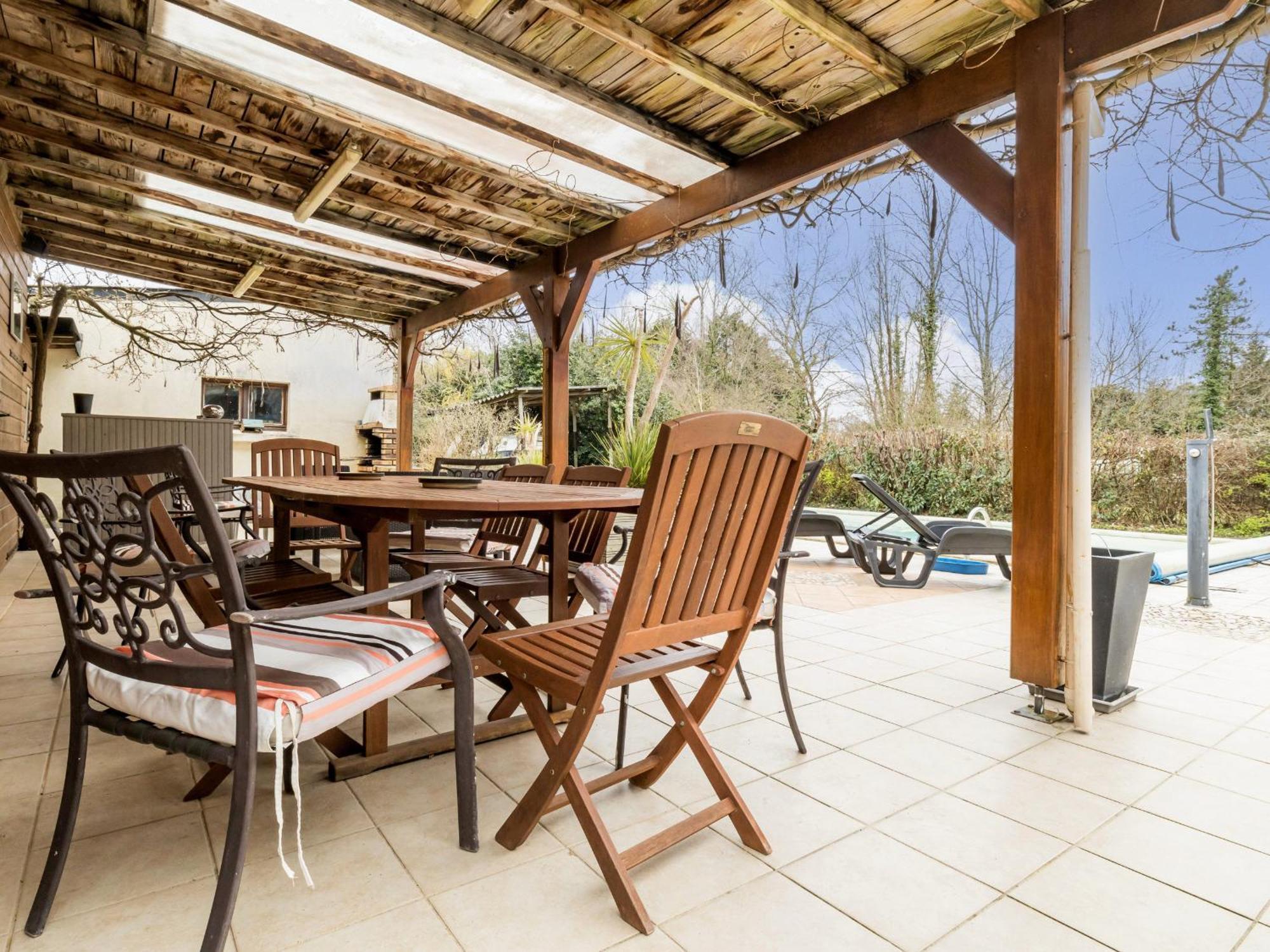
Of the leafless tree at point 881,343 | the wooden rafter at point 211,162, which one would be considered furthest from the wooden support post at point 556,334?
the leafless tree at point 881,343

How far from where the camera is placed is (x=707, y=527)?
1450 mm

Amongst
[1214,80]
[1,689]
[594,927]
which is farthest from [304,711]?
[1214,80]

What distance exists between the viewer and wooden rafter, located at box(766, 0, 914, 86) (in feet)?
8.08

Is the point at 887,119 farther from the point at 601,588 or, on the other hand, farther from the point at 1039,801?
the point at 1039,801

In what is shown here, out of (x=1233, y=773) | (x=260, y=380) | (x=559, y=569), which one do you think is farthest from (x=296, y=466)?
(x=260, y=380)

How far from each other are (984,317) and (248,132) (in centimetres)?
985

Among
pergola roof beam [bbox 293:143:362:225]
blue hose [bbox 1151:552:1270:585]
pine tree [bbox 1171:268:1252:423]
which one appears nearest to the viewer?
pergola roof beam [bbox 293:143:362:225]

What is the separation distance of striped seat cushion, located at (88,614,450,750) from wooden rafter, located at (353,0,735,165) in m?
2.24

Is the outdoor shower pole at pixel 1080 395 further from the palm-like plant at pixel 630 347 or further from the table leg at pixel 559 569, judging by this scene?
the palm-like plant at pixel 630 347

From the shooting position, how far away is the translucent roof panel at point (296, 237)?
4.54 meters

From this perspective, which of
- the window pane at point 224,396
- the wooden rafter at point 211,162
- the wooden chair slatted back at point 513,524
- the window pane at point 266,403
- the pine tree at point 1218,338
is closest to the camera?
the wooden chair slatted back at point 513,524

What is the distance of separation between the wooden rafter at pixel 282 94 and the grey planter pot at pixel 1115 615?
11.1 ft

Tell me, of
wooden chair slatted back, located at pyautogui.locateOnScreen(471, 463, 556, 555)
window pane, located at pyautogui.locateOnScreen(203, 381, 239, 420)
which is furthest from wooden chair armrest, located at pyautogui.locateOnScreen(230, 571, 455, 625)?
window pane, located at pyautogui.locateOnScreen(203, 381, 239, 420)

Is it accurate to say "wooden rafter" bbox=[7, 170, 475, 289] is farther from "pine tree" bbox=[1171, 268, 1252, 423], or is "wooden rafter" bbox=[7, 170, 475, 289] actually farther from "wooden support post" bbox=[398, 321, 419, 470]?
"pine tree" bbox=[1171, 268, 1252, 423]
